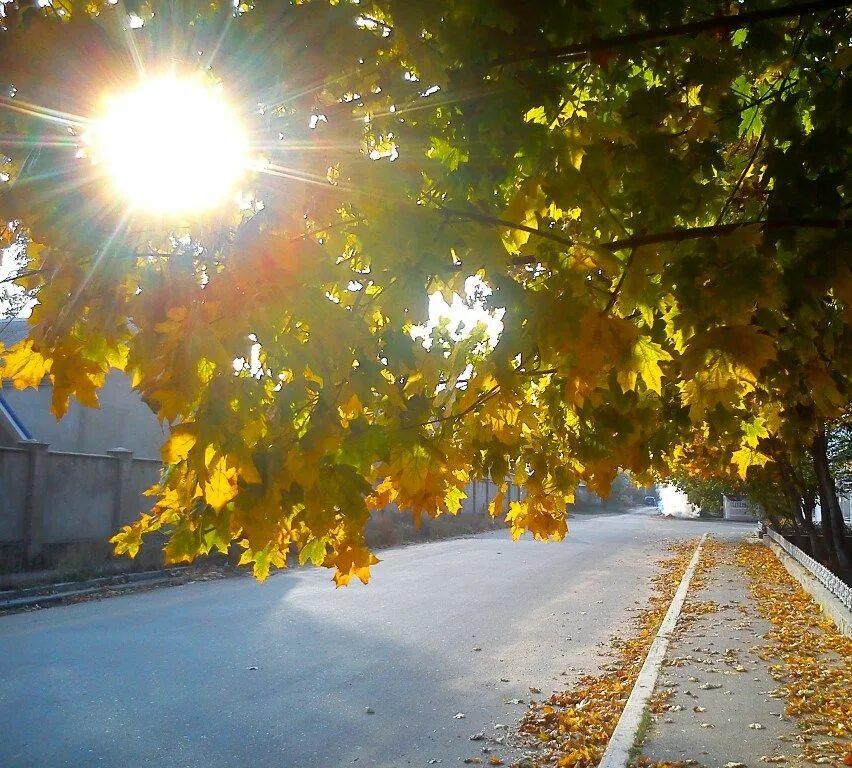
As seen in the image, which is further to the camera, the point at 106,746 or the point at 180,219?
the point at 106,746

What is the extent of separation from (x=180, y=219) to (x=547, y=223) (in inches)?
68.5

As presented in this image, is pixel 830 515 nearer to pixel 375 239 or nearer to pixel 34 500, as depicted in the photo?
pixel 375 239

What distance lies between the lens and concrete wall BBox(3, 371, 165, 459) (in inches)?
960

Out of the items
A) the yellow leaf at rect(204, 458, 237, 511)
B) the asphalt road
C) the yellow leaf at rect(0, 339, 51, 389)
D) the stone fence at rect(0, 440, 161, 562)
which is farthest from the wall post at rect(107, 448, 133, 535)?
the yellow leaf at rect(204, 458, 237, 511)

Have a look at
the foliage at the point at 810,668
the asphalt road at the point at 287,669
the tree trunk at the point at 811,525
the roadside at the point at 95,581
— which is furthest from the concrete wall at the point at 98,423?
the foliage at the point at 810,668

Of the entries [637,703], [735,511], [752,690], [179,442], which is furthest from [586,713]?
[735,511]

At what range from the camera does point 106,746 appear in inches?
224

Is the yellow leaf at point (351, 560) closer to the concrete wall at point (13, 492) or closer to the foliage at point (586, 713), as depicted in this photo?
the foliage at point (586, 713)

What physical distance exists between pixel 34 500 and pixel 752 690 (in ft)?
42.8

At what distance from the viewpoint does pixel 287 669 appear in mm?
8000

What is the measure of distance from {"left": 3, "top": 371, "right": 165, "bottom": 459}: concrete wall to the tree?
22528mm

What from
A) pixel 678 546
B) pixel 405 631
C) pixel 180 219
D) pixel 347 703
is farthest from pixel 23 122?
pixel 678 546

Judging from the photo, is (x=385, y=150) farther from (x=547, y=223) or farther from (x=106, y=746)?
(x=106, y=746)

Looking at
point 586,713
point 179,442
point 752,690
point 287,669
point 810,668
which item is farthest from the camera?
point 287,669
